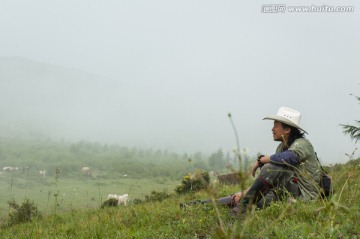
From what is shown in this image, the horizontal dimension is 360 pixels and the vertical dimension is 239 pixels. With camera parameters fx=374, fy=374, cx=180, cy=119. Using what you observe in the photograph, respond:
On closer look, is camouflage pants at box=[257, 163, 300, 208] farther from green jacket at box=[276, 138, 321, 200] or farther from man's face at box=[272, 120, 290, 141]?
man's face at box=[272, 120, 290, 141]

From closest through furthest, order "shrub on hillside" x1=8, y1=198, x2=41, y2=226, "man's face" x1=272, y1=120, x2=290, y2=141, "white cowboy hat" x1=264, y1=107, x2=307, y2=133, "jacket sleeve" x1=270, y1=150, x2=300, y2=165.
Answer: "jacket sleeve" x1=270, y1=150, x2=300, y2=165 → "white cowboy hat" x1=264, y1=107, x2=307, y2=133 → "man's face" x1=272, y1=120, x2=290, y2=141 → "shrub on hillside" x1=8, y1=198, x2=41, y2=226

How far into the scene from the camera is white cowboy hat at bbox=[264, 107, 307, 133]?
5.28 m

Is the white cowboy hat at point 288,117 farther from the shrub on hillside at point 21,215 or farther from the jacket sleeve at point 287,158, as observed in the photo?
the shrub on hillside at point 21,215

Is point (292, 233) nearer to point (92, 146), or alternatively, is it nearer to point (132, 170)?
point (132, 170)

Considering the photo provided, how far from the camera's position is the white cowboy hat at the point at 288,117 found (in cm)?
528

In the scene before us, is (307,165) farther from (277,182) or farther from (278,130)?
(278,130)

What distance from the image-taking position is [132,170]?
121m

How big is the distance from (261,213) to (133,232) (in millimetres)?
1499

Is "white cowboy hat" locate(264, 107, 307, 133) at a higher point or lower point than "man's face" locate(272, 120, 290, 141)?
higher

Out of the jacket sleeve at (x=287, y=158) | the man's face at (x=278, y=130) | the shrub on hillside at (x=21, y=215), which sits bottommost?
the shrub on hillside at (x=21, y=215)

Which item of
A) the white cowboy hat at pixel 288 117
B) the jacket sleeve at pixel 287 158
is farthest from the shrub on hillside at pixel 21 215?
the jacket sleeve at pixel 287 158

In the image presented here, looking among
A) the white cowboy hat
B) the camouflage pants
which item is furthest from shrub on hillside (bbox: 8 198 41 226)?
the white cowboy hat

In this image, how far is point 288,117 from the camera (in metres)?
5.34

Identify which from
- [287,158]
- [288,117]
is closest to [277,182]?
[287,158]
